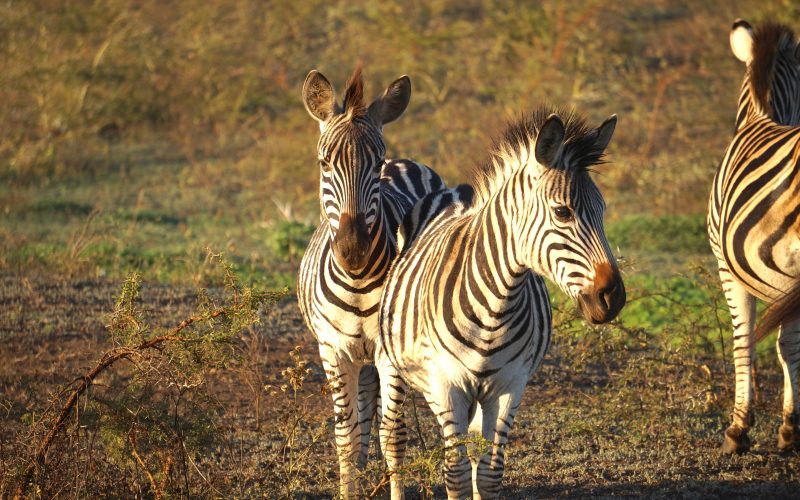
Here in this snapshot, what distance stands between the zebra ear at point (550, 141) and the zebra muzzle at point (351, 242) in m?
1.06

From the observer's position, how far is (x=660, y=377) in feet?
26.4

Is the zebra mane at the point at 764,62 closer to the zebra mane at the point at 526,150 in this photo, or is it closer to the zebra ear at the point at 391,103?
the zebra mane at the point at 526,150

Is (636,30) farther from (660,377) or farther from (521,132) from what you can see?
(521,132)

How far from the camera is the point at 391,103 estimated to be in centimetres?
573

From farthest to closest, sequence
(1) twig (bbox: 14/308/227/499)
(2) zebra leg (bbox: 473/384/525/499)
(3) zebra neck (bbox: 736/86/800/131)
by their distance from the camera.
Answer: (3) zebra neck (bbox: 736/86/800/131), (2) zebra leg (bbox: 473/384/525/499), (1) twig (bbox: 14/308/227/499)

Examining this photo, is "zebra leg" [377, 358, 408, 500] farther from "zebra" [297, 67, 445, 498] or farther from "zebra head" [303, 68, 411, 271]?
"zebra head" [303, 68, 411, 271]

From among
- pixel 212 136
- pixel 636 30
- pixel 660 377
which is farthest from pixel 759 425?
pixel 636 30

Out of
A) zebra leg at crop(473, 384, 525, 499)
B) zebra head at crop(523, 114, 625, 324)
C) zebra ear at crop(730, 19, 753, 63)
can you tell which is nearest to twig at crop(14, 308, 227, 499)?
zebra leg at crop(473, 384, 525, 499)

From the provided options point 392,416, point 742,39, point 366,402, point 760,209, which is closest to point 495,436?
point 392,416

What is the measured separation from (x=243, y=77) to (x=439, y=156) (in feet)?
13.3

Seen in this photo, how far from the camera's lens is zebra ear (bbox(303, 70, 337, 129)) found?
557cm

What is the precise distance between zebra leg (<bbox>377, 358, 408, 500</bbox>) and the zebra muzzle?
590mm

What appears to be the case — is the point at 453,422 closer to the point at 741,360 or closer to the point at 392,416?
the point at 392,416

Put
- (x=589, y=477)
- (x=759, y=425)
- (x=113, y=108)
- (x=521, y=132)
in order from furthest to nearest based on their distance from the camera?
(x=113, y=108) < (x=759, y=425) < (x=589, y=477) < (x=521, y=132)
